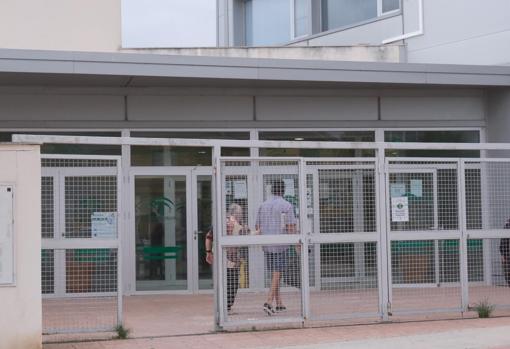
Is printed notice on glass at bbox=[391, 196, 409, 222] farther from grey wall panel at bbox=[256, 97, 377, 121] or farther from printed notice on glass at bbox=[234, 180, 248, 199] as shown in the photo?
grey wall panel at bbox=[256, 97, 377, 121]

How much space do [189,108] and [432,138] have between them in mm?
4913

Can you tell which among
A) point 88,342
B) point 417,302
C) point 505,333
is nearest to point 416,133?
point 417,302

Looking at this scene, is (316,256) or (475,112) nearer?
(316,256)

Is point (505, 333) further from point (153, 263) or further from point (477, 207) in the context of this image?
point (153, 263)

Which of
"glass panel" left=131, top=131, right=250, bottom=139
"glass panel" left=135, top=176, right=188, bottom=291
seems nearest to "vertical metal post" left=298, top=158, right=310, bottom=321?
"glass panel" left=135, top=176, right=188, bottom=291

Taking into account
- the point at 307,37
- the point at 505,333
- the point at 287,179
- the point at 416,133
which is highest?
the point at 307,37

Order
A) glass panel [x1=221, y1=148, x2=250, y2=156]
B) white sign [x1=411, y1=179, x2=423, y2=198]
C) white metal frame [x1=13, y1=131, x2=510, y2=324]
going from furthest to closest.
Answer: glass panel [x1=221, y1=148, x2=250, y2=156] → white sign [x1=411, y1=179, x2=423, y2=198] → white metal frame [x1=13, y1=131, x2=510, y2=324]

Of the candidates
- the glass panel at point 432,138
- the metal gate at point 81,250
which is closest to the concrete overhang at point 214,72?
the glass panel at point 432,138

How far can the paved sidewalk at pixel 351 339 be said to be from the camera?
9.12 m

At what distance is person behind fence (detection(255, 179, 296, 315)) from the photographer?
10227mm

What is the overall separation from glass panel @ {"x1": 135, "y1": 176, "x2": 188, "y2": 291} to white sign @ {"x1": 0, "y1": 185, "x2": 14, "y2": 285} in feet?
21.1

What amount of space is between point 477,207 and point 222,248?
3.98 metres

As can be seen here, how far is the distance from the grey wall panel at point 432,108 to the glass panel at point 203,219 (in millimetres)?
3747

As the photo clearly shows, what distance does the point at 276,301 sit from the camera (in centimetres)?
1034
